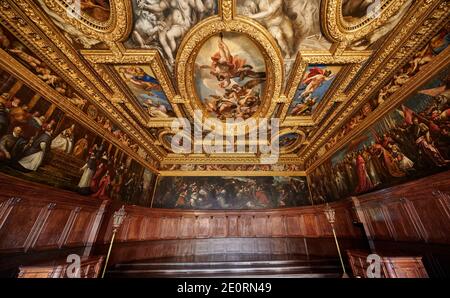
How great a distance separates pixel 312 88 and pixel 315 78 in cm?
48

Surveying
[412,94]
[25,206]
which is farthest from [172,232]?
[412,94]

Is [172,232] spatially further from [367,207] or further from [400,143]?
[400,143]

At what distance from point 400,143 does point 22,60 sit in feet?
35.8

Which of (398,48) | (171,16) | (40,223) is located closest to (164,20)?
(171,16)

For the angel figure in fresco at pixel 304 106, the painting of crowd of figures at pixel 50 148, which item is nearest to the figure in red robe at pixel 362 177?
the angel figure in fresco at pixel 304 106

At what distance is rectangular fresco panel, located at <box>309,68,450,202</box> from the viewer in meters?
3.83

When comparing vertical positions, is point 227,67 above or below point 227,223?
above

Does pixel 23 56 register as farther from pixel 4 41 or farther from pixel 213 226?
pixel 213 226

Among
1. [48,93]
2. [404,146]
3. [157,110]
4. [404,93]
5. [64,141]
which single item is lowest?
[404,146]

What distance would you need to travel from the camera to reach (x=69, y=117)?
5.40m

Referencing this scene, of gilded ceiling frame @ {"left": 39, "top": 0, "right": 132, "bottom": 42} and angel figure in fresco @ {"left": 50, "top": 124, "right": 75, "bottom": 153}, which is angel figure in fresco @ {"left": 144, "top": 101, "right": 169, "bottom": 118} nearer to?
angel figure in fresco @ {"left": 50, "top": 124, "right": 75, "bottom": 153}

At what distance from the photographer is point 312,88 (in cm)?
605
